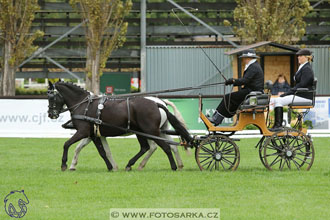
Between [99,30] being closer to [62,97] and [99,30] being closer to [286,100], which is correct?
[62,97]

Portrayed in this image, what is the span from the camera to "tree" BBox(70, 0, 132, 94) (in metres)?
30.9

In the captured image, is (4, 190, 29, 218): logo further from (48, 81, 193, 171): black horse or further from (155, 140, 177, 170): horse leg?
(155, 140, 177, 170): horse leg

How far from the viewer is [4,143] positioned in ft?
67.7

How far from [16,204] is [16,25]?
22612 millimetres

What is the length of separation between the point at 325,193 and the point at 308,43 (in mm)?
25011

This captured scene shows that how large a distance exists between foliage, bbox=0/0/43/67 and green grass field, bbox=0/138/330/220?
53.1 feet

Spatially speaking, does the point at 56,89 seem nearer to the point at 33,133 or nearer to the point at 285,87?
→ the point at 33,133

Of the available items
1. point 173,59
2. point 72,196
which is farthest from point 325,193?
point 173,59

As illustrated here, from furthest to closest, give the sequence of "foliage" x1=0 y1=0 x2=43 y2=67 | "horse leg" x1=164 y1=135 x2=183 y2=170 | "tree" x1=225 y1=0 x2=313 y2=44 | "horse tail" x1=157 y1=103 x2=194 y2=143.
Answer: "foliage" x1=0 y1=0 x2=43 y2=67
"tree" x1=225 y1=0 x2=313 y2=44
"horse leg" x1=164 y1=135 x2=183 y2=170
"horse tail" x1=157 y1=103 x2=194 y2=143

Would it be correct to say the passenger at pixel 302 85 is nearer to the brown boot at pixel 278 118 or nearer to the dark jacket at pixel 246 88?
the brown boot at pixel 278 118

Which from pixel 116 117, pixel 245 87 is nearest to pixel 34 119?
pixel 116 117

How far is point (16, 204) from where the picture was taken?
30.9ft

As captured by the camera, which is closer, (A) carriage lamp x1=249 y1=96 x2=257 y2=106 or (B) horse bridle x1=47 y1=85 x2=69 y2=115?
(A) carriage lamp x1=249 y1=96 x2=257 y2=106

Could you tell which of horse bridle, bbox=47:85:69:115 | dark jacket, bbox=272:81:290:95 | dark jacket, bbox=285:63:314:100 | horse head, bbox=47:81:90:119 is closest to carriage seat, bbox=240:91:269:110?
dark jacket, bbox=285:63:314:100
